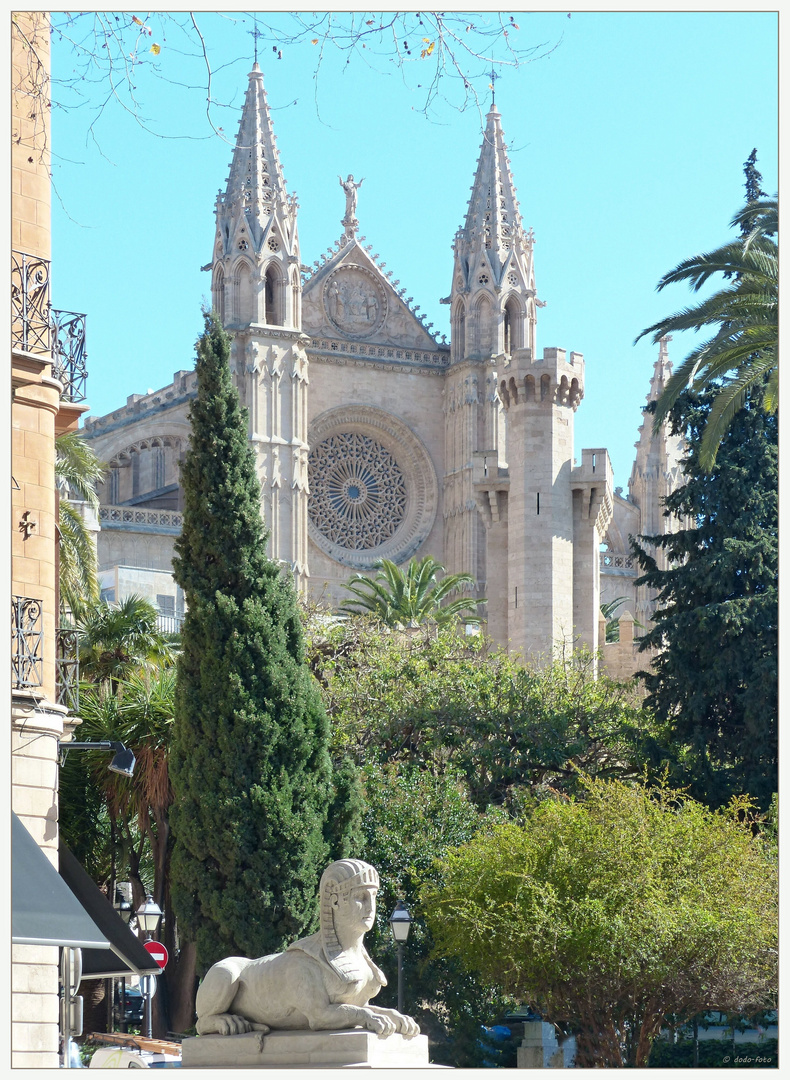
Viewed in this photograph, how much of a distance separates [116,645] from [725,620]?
1012 cm

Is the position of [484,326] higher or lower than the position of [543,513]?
higher

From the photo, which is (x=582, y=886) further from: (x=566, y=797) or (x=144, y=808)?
(x=144, y=808)

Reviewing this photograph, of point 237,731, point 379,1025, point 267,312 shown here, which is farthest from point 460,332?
point 379,1025

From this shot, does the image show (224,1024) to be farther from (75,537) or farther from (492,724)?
(492,724)

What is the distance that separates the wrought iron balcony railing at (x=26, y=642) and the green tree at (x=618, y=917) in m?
7.32

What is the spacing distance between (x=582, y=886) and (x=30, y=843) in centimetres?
921

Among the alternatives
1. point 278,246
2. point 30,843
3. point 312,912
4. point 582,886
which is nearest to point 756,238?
point 582,886

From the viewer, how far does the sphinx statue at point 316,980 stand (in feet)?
34.7

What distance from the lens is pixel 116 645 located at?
2888 centimetres

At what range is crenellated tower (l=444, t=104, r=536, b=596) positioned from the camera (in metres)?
59.3

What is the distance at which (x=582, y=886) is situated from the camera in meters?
21.0

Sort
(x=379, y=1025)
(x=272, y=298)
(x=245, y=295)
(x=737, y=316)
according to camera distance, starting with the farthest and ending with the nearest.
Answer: (x=272, y=298) → (x=245, y=295) → (x=737, y=316) → (x=379, y=1025)

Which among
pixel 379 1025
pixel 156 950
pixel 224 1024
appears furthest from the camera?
pixel 156 950

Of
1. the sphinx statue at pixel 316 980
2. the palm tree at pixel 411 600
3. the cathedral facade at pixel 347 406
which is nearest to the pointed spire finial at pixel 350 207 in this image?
the cathedral facade at pixel 347 406
